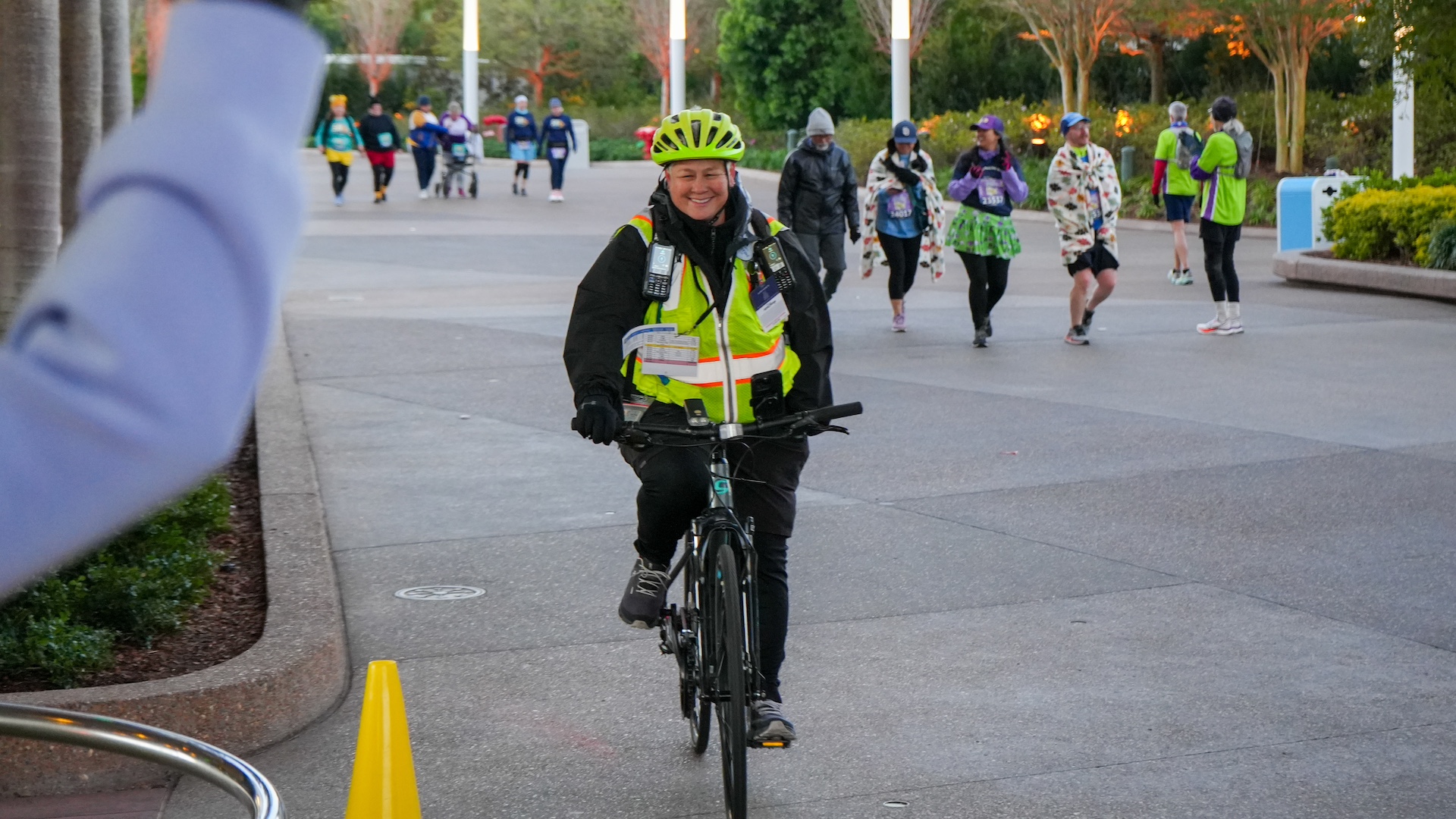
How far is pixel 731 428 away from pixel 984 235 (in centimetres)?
935

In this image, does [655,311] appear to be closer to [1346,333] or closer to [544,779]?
[544,779]

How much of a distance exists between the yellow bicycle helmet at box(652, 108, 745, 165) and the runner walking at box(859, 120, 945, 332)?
9.17 metres

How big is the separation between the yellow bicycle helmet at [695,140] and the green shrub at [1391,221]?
15.0 metres

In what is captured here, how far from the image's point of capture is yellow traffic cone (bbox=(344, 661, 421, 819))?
380cm

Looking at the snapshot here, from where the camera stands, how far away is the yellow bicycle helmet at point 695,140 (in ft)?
16.0

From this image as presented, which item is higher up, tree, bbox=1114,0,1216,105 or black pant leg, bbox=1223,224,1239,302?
tree, bbox=1114,0,1216,105

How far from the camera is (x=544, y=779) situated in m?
4.90

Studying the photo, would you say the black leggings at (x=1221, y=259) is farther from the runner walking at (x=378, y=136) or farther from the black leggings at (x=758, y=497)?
the runner walking at (x=378, y=136)

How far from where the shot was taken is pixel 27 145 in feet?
16.8

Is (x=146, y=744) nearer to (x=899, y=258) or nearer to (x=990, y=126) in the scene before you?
(x=990, y=126)

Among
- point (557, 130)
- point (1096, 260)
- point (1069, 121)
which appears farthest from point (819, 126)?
point (557, 130)

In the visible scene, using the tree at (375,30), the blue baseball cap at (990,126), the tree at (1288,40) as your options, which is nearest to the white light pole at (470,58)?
the tree at (375,30)

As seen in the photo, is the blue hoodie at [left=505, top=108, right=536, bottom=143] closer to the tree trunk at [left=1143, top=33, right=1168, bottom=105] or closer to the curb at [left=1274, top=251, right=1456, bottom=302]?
the tree trunk at [left=1143, top=33, right=1168, bottom=105]

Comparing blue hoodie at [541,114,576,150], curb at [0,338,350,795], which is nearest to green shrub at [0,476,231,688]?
curb at [0,338,350,795]
